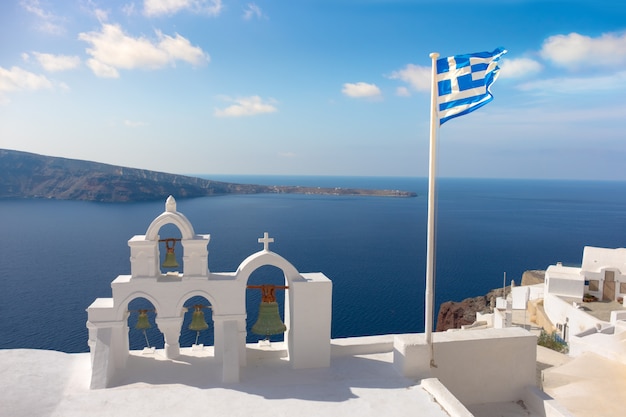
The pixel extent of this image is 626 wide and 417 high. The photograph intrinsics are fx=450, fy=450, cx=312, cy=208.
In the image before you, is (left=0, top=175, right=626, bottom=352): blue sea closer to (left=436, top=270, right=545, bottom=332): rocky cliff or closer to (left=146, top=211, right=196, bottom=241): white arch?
(left=436, top=270, right=545, bottom=332): rocky cliff

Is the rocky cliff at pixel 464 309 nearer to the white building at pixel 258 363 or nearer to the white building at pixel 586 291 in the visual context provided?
the white building at pixel 586 291

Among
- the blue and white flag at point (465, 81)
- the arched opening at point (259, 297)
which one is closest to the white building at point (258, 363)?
the blue and white flag at point (465, 81)

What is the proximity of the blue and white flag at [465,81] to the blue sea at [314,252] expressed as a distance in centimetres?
3226

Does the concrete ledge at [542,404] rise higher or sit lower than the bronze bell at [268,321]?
lower

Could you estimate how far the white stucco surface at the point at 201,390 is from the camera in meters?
7.82

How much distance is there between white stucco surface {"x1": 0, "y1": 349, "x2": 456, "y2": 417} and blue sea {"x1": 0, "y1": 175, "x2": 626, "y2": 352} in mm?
27659

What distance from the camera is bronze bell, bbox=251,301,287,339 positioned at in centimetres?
973

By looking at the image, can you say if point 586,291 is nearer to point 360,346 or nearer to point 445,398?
point 360,346

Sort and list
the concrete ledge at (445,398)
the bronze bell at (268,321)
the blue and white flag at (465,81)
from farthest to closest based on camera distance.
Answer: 1. the bronze bell at (268,321)
2. the blue and white flag at (465,81)
3. the concrete ledge at (445,398)

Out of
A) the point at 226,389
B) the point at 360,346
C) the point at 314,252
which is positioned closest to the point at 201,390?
the point at 226,389

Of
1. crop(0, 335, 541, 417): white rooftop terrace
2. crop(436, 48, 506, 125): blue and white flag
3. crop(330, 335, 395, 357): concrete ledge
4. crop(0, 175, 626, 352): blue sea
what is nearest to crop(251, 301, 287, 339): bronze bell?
crop(0, 335, 541, 417): white rooftop terrace

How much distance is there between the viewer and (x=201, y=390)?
8523mm

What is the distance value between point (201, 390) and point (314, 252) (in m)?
63.6

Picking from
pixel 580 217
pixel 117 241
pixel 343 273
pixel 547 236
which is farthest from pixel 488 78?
pixel 580 217
